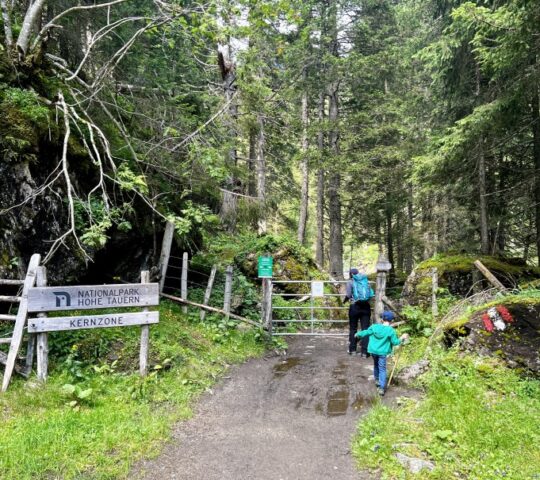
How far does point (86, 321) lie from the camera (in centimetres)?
600

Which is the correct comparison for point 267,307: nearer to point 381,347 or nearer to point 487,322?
point 381,347

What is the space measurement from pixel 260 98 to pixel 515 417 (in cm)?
1240

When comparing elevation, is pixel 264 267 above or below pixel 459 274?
above

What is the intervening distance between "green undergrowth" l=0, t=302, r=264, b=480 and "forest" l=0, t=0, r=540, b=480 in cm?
3

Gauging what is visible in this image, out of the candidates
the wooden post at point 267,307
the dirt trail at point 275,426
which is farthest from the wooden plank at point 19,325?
the wooden post at point 267,307

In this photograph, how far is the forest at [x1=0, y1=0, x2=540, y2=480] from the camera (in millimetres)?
4840

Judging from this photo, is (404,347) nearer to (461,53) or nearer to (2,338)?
(2,338)

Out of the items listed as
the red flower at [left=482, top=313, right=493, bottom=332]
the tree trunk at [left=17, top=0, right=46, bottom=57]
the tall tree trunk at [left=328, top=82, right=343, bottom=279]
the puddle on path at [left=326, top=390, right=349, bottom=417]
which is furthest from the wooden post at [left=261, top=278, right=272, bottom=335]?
the tall tree trunk at [left=328, top=82, right=343, bottom=279]

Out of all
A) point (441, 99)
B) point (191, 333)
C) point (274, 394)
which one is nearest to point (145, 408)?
point (274, 394)

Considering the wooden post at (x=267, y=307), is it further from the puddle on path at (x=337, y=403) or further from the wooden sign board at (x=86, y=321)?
the wooden sign board at (x=86, y=321)

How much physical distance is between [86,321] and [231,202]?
9.20 m

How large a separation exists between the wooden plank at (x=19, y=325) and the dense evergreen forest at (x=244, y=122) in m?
0.44

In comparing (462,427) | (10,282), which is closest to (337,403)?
(462,427)

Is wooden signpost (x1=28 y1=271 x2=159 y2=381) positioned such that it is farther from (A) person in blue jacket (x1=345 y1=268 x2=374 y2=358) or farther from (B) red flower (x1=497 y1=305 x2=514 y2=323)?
(B) red flower (x1=497 y1=305 x2=514 y2=323)
